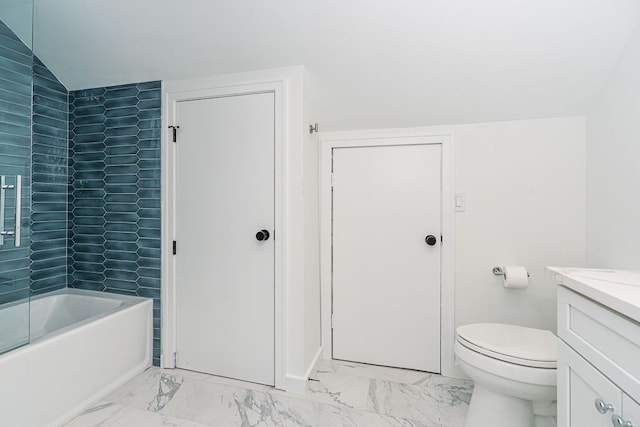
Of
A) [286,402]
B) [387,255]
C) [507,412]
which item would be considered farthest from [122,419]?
[507,412]

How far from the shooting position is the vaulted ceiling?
1380 millimetres

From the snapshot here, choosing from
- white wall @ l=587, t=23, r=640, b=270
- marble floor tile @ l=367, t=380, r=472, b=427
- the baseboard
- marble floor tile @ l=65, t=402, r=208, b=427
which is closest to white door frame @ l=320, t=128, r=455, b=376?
marble floor tile @ l=367, t=380, r=472, b=427

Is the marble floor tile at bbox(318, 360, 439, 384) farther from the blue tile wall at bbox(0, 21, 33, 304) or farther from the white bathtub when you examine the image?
the blue tile wall at bbox(0, 21, 33, 304)

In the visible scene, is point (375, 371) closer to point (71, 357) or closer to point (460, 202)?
point (460, 202)

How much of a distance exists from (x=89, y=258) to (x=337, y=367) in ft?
6.38

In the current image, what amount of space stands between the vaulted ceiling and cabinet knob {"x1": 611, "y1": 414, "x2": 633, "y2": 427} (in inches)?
61.2

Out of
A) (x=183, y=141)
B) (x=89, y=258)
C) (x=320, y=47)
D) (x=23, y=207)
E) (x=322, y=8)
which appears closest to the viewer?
(x=322, y=8)

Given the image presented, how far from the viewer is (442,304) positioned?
1.98 meters

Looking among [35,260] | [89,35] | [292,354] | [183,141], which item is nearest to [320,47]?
[183,141]

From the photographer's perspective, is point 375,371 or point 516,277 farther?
point 375,371

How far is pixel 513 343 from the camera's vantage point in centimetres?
140

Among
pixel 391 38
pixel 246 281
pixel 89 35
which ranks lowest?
pixel 246 281

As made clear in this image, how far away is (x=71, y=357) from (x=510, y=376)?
2.13 meters

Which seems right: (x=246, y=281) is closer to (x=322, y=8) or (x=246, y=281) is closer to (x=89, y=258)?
Result: (x=89, y=258)
